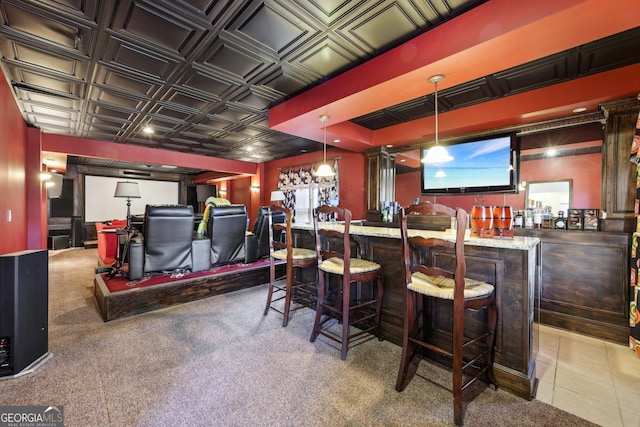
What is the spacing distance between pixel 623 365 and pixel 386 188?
140 inches

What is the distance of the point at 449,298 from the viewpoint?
1.50 meters

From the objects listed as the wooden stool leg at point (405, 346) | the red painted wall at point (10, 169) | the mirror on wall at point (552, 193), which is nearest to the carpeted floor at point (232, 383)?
the wooden stool leg at point (405, 346)

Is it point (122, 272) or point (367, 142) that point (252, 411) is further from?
point (367, 142)

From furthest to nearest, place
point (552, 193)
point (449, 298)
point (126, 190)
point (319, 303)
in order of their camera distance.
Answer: point (552, 193) < point (126, 190) < point (319, 303) < point (449, 298)

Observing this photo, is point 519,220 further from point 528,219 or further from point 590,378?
point 590,378

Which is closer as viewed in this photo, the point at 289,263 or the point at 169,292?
the point at 289,263

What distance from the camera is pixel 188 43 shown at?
7.95ft

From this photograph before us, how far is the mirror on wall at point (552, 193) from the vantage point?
487 cm

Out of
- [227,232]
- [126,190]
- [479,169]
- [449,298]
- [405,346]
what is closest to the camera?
[449,298]

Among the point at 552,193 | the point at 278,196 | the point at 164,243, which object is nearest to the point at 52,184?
the point at 278,196

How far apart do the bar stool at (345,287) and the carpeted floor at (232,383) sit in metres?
0.17

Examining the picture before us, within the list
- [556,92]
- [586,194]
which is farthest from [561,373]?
[586,194]

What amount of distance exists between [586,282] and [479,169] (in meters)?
1.81

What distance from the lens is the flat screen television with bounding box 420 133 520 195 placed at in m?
3.57
